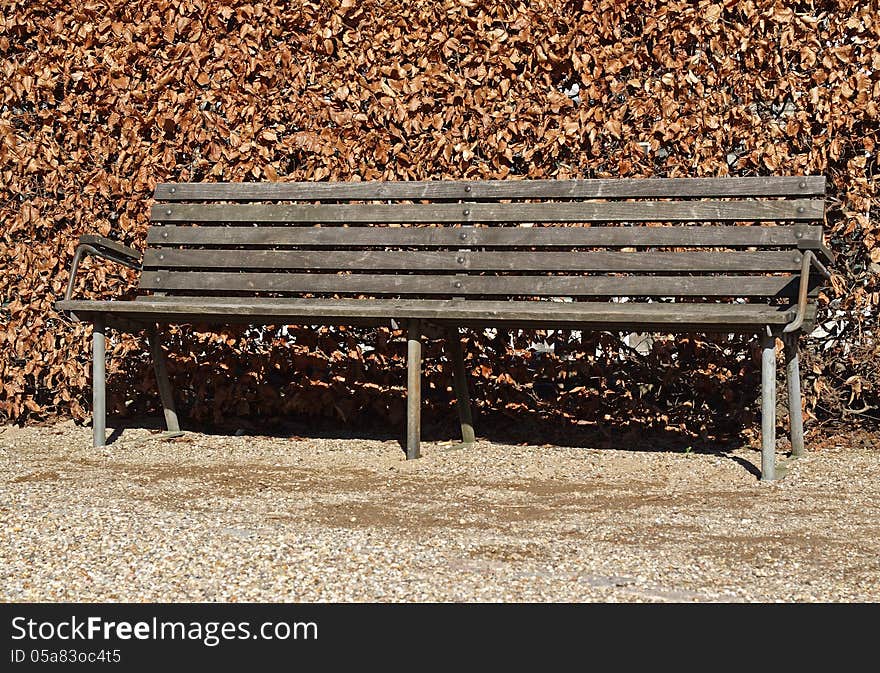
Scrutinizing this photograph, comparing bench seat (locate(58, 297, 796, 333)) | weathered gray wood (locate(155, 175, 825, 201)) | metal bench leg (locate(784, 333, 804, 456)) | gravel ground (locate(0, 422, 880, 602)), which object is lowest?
gravel ground (locate(0, 422, 880, 602))

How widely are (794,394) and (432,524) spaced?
68.1 inches

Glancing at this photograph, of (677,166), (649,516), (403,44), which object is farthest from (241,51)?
(649,516)

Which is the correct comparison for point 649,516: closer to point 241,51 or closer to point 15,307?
point 241,51

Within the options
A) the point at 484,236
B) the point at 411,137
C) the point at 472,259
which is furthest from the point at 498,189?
the point at 411,137

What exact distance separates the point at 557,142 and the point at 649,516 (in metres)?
1.92

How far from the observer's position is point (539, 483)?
4.21 meters

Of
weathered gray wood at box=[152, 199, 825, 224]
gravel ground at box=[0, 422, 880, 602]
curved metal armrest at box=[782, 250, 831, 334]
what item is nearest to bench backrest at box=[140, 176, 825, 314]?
weathered gray wood at box=[152, 199, 825, 224]

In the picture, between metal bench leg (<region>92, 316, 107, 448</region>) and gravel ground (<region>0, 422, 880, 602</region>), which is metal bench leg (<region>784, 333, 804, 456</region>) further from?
metal bench leg (<region>92, 316, 107, 448</region>)

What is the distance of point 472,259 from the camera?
4.84 metres

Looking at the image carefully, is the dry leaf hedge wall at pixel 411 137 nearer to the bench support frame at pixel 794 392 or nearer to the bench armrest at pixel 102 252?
the bench armrest at pixel 102 252

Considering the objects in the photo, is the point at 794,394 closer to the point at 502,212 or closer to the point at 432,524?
the point at 502,212

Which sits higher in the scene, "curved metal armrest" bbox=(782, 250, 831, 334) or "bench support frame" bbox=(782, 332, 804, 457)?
"curved metal armrest" bbox=(782, 250, 831, 334)

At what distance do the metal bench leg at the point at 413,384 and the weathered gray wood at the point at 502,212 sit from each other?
1.93ft

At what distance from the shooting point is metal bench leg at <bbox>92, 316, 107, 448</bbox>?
15.8 feet
